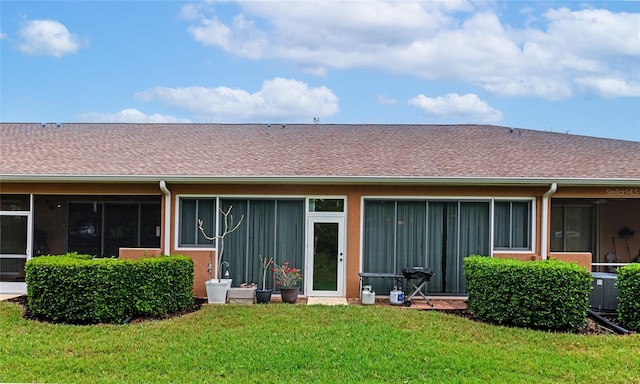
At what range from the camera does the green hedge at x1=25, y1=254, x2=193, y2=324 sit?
8570mm

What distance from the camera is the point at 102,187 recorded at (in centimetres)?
1086

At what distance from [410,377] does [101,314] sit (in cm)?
551

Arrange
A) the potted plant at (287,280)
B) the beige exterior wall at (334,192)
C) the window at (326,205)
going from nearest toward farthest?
the potted plant at (287,280)
the beige exterior wall at (334,192)
the window at (326,205)

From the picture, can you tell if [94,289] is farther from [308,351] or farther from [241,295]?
[308,351]

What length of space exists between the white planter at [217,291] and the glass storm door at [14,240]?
14.9 ft

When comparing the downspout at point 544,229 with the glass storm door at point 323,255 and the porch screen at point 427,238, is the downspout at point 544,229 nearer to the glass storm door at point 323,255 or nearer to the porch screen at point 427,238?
the porch screen at point 427,238

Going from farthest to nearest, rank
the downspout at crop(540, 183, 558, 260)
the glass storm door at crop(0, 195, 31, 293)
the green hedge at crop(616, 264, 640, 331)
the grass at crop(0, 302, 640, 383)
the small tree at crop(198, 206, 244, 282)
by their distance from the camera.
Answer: the glass storm door at crop(0, 195, 31, 293), the small tree at crop(198, 206, 244, 282), the downspout at crop(540, 183, 558, 260), the green hedge at crop(616, 264, 640, 331), the grass at crop(0, 302, 640, 383)

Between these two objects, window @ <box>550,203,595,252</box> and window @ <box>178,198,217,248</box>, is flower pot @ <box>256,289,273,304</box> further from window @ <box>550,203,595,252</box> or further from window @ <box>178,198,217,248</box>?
window @ <box>550,203,595,252</box>

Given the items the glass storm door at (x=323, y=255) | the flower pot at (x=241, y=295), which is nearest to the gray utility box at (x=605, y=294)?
the glass storm door at (x=323, y=255)

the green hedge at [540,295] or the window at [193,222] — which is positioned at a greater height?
the window at [193,222]

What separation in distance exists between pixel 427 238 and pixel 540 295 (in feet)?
10.2

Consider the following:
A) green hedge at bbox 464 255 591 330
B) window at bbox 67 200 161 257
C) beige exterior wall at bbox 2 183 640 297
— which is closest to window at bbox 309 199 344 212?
beige exterior wall at bbox 2 183 640 297

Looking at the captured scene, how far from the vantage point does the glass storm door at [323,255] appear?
11.0 meters

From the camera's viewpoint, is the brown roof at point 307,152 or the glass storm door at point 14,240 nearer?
the brown roof at point 307,152
